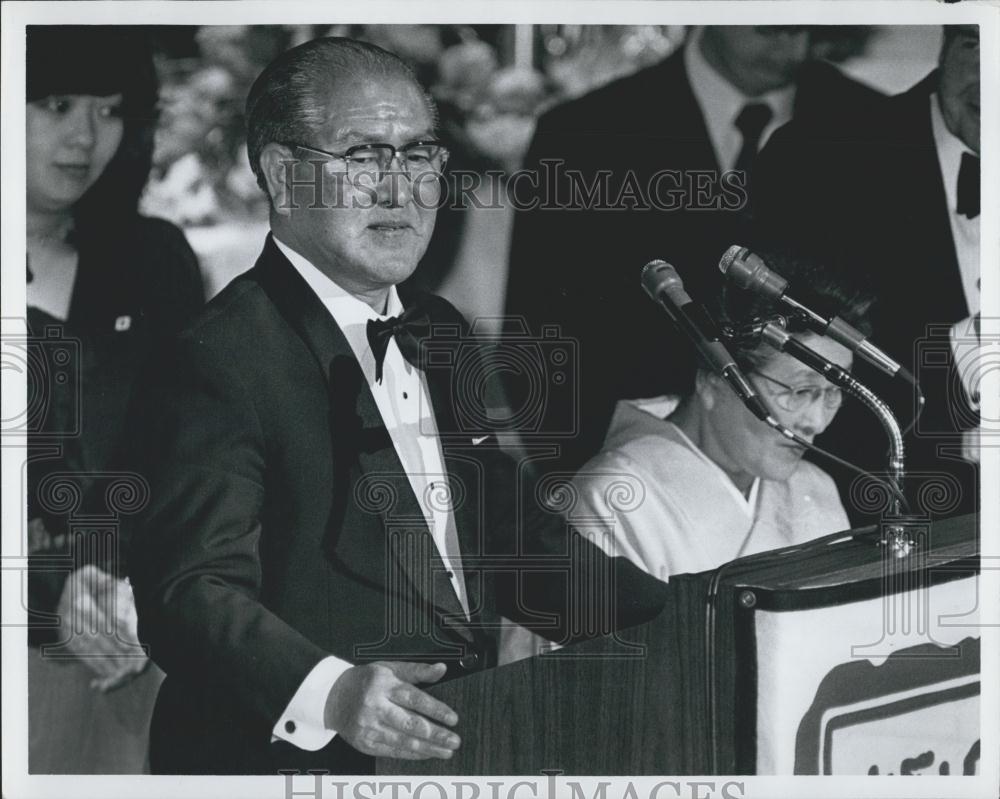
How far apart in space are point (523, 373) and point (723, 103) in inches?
33.0

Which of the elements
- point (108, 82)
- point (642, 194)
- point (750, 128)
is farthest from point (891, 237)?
point (108, 82)

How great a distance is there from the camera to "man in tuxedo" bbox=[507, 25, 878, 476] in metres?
2.75

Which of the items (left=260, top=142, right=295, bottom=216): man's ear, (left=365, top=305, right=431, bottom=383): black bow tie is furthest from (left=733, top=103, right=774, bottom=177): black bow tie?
(left=260, top=142, right=295, bottom=216): man's ear

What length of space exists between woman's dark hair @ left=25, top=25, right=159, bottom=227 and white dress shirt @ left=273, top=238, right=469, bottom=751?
1.36ft

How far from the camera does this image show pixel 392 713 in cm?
266

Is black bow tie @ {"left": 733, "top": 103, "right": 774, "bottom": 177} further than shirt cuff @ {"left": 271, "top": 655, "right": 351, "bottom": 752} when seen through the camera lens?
Yes

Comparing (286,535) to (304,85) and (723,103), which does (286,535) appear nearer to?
(304,85)

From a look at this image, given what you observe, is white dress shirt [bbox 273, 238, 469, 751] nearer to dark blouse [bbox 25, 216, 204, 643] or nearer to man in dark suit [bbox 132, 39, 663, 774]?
man in dark suit [bbox 132, 39, 663, 774]

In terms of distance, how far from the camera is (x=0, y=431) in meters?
2.79

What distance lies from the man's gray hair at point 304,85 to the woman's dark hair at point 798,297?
0.87m

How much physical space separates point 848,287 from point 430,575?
4.12 ft

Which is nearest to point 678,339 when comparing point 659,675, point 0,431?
point 659,675

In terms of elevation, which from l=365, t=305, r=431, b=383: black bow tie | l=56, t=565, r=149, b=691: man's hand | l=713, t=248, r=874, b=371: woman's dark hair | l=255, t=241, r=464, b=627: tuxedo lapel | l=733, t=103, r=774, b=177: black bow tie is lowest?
l=56, t=565, r=149, b=691: man's hand

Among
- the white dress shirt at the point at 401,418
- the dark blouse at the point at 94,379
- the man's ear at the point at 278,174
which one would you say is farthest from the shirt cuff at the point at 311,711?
the man's ear at the point at 278,174
